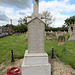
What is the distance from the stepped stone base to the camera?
3590 mm

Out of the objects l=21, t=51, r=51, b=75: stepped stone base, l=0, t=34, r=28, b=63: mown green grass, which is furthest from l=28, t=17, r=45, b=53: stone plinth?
l=0, t=34, r=28, b=63: mown green grass

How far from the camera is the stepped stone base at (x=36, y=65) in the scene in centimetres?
359

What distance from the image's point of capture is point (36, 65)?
364cm

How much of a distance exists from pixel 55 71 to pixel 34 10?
147 inches

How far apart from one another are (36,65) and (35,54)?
56 cm

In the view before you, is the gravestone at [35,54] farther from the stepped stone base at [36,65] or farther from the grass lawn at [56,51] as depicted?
the grass lawn at [56,51]

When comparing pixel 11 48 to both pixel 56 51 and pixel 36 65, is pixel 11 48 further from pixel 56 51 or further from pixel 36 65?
pixel 36 65

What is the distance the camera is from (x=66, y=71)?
4.14m

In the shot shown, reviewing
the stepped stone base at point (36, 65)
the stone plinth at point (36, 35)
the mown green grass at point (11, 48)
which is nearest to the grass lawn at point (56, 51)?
the mown green grass at point (11, 48)

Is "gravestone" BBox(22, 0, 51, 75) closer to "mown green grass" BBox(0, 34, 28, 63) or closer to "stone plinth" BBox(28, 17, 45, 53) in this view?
"stone plinth" BBox(28, 17, 45, 53)

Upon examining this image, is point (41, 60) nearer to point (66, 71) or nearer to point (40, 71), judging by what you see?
point (40, 71)

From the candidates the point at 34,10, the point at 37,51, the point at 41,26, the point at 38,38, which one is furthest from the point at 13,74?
the point at 34,10

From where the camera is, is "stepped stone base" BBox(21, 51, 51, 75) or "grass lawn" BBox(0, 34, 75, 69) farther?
"grass lawn" BBox(0, 34, 75, 69)

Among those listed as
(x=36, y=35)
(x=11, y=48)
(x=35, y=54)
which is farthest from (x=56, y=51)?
(x=11, y=48)
